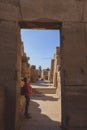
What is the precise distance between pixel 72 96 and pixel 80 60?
88cm

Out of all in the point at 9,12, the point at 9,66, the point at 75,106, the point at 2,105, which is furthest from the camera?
the point at 9,12

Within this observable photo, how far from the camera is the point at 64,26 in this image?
563 cm

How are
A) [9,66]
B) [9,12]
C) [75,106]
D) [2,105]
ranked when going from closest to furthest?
[2,105] → [75,106] → [9,66] → [9,12]

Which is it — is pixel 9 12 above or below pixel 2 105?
above

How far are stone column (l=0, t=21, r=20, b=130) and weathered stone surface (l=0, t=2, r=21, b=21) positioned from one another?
4.8 inches

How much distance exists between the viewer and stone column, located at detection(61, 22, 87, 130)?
538 centimetres

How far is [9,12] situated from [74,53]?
6.13ft

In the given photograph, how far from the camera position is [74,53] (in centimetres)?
558

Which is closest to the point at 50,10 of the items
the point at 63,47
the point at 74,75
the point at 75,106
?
the point at 63,47

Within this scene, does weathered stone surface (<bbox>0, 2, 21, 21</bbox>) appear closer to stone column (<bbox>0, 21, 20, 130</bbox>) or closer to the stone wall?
the stone wall

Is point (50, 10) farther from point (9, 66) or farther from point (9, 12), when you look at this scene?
point (9, 66)

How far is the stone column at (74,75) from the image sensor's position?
212 inches

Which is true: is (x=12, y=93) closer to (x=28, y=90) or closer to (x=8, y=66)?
(x=8, y=66)

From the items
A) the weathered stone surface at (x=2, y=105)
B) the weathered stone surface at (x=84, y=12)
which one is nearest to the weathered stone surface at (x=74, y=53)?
the weathered stone surface at (x=84, y=12)
